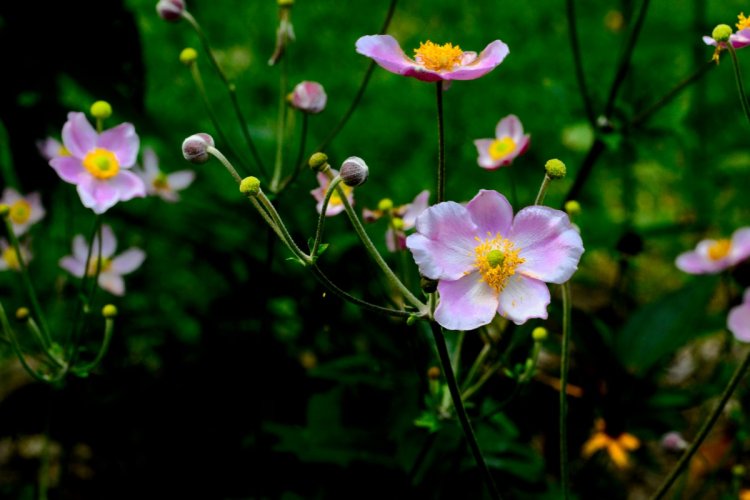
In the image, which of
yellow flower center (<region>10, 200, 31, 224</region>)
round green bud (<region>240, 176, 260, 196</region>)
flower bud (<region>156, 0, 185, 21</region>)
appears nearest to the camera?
round green bud (<region>240, 176, 260, 196</region>)

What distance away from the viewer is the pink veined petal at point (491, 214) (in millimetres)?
1128

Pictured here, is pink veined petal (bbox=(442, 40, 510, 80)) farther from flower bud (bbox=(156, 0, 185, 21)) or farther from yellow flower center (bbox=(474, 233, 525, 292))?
flower bud (bbox=(156, 0, 185, 21))

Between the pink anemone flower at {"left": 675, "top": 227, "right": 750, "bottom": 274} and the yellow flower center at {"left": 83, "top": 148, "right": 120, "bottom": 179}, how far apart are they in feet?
4.22

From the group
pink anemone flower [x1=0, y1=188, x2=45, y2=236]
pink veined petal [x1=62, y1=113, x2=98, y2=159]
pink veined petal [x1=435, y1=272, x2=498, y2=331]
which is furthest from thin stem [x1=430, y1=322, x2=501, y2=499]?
pink anemone flower [x1=0, y1=188, x2=45, y2=236]

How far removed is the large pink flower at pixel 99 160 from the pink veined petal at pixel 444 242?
66 centimetres

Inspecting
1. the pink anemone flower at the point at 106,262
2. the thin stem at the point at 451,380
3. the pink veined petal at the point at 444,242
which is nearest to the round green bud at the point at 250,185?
the pink veined petal at the point at 444,242

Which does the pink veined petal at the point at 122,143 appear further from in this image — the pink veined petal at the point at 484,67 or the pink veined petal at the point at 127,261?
the pink veined petal at the point at 484,67

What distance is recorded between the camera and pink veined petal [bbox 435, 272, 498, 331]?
40.1 inches

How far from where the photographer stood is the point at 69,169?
4.82 feet

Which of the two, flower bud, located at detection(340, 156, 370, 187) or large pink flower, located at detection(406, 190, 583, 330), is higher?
flower bud, located at detection(340, 156, 370, 187)

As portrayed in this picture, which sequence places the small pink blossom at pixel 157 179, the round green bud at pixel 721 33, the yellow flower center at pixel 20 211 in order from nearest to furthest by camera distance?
the round green bud at pixel 721 33 < the yellow flower center at pixel 20 211 < the small pink blossom at pixel 157 179

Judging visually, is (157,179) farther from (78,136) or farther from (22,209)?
(78,136)

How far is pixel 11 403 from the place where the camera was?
5.49ft

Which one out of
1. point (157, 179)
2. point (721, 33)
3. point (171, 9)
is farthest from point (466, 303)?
point (157, 179)
